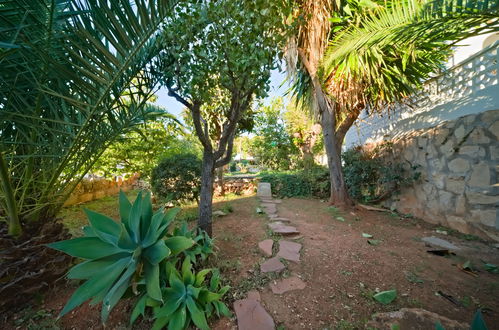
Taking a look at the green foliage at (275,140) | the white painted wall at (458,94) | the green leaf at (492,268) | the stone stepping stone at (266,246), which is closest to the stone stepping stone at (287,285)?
the stone stepping stone at (266,246)

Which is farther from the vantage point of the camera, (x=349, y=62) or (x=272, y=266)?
(x=349, y=62)

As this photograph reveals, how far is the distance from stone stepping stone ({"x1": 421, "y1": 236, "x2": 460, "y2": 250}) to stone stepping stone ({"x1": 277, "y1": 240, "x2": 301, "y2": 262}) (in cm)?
182

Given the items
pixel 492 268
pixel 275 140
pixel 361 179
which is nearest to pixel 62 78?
pixel 492 268

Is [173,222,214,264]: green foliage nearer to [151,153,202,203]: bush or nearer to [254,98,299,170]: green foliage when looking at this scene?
[151,153,202,203]: bush

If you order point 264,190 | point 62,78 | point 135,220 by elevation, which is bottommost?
point 264,190

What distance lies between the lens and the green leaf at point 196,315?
1164mm

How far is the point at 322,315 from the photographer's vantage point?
141 cm

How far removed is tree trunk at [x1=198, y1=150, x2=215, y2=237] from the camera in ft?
7.63

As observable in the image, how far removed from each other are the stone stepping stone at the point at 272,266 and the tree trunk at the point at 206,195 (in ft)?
2.43

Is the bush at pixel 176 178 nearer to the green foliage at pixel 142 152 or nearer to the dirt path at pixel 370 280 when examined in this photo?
the green foliage at pixel 142 152

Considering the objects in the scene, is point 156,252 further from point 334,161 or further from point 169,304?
point 334,161

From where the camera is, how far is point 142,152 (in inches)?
185

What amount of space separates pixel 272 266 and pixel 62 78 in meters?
2.33

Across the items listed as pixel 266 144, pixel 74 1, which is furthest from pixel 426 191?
pixel 266 144
